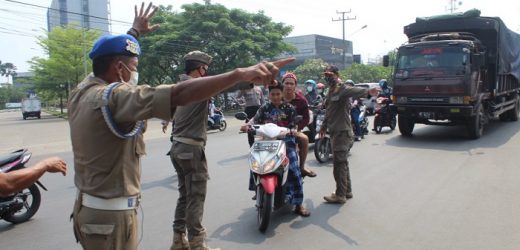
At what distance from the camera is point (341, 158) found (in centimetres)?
545

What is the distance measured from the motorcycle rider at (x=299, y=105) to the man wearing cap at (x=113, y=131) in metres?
3.00

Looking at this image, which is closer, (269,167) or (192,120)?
(192,120)

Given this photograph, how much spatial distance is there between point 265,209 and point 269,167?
42 cm

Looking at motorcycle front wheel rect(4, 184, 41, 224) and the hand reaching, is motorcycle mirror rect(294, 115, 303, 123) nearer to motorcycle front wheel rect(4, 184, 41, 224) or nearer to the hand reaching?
Result: the hand reaching

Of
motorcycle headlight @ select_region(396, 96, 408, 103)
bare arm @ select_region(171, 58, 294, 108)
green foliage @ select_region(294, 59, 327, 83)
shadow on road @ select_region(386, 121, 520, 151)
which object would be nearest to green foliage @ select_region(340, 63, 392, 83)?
green foliage @ select_region(294, 59, 327, 83)

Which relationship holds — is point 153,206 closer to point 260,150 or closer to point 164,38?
point 260,150

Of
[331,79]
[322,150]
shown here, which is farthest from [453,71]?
[331,79]

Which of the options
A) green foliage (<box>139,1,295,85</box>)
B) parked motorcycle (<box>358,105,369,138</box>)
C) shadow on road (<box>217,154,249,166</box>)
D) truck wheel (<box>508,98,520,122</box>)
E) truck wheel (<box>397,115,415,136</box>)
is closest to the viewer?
shadow on road (<box>217,154,249,166</box>)

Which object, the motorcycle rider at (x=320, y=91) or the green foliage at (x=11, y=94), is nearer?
the motorcycle rider at (x=320, y=91)

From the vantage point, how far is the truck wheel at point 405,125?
37.5 feet

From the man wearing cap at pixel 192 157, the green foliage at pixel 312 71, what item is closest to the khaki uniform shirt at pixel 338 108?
the man wearing cap at pixel 192 157

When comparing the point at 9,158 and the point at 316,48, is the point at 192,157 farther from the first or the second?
the point at 316,48

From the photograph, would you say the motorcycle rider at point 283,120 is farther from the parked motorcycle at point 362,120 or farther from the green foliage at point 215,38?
the green foliage at point 215,38

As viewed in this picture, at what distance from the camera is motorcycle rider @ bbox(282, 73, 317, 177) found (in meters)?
5.12
